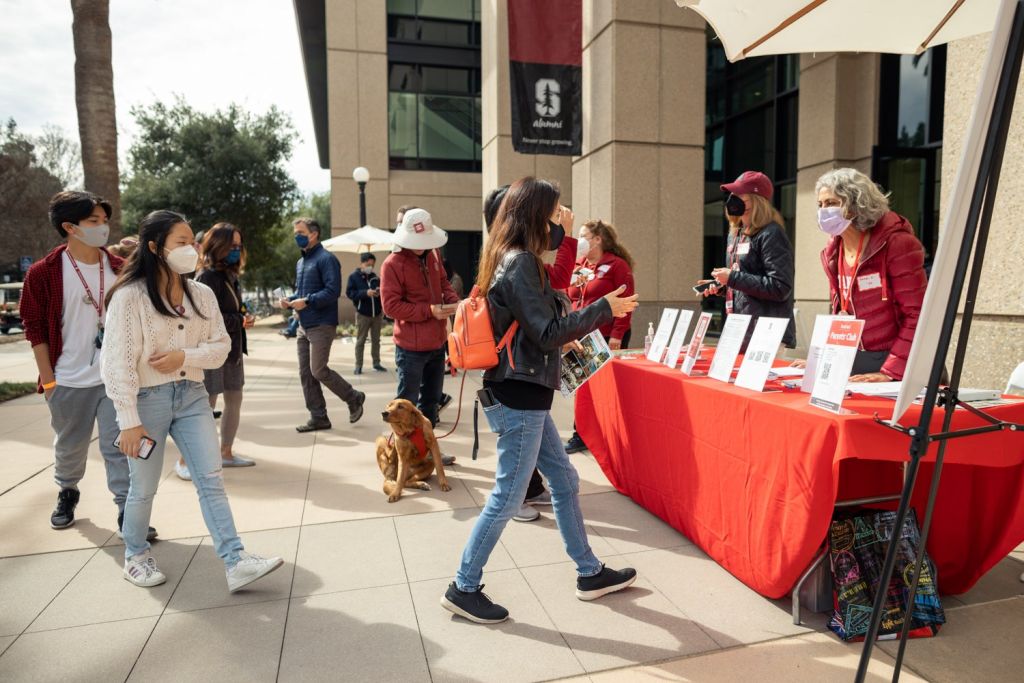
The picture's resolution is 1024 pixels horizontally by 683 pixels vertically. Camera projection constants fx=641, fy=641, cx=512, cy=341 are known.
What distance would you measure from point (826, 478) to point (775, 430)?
304mm

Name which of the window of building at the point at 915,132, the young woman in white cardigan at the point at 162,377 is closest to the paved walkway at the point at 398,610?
the young woman in white cardigan at the point at 162,377

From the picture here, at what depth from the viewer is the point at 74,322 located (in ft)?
12.4

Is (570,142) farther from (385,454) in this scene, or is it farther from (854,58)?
(385,454)

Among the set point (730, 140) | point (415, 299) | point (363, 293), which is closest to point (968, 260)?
point (415, 299)

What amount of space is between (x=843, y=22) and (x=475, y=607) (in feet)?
11.2

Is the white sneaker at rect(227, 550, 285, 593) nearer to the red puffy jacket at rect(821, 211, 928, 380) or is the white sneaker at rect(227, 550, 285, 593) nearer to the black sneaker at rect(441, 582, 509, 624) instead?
the black sneaker at rect(441, 582, 509, 624)

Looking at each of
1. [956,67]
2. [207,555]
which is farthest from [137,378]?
[956,67]

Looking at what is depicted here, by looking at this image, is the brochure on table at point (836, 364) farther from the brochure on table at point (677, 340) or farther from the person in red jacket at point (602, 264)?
the person in red jacket at point (602, 264)

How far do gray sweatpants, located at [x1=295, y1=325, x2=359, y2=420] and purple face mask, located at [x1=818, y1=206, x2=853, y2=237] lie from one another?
14.7ft

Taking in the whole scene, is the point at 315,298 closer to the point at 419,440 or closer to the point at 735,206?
the point at 419,440

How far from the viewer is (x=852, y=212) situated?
10.3ft

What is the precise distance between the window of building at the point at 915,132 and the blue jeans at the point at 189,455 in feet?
30.5

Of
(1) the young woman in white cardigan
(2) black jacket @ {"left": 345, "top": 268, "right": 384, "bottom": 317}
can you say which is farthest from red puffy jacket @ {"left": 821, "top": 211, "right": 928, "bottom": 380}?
(2) black jacket @ {"left": 345, "top": 268, "right": 384, "bottom": 317}

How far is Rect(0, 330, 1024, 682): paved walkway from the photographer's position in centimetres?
257
